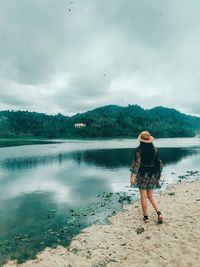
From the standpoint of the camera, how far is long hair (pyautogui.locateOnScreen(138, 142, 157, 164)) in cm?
1259

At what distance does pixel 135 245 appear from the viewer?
1062 centimetres

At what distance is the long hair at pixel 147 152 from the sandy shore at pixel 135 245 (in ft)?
9.76

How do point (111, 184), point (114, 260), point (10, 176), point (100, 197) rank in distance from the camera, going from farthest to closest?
point (10, 176)
point (111, 184)
point (100, 197)
point (114, 260)

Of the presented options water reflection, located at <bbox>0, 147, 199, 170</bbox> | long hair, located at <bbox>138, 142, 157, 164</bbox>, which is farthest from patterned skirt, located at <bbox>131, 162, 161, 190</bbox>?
water reflection, located at <bbox>0, 147, 199, 170</bbox>

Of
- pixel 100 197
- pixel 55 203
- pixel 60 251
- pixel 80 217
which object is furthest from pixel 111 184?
pixel 60 251

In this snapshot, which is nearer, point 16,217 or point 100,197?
point 16,217

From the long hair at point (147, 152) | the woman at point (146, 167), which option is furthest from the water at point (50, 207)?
the long hair at point (147, 152)

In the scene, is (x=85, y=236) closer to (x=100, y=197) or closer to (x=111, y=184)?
(x=100, y=197)

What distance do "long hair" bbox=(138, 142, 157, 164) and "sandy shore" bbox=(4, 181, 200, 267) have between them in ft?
9.76

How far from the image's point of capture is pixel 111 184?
92.8ft

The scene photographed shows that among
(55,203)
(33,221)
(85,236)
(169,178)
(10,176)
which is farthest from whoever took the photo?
(10,176)

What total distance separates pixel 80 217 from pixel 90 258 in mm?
6179

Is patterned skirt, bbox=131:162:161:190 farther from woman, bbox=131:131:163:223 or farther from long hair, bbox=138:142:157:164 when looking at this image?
long hair, bbox=138:142:157:164

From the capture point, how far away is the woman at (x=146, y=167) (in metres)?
12.6
